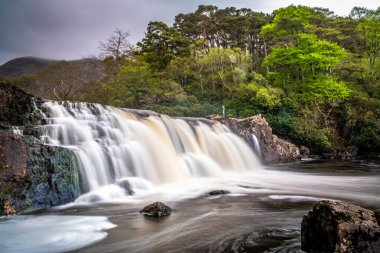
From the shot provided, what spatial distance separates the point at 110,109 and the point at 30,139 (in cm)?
502

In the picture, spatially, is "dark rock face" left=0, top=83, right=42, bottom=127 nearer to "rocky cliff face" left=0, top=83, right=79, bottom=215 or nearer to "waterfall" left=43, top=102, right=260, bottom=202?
"rocky cliff face" left=0, top=83, right=79, bottom=215

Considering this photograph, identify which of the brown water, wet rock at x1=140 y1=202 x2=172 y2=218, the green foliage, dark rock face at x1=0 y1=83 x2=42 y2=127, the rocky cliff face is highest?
the green foliage

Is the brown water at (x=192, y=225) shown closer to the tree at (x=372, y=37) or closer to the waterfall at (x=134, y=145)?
the waterfall at (x=134, y=145)

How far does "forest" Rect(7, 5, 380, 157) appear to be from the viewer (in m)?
22.5

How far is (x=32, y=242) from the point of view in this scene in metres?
4.94

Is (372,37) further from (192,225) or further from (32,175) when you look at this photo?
(32,175)

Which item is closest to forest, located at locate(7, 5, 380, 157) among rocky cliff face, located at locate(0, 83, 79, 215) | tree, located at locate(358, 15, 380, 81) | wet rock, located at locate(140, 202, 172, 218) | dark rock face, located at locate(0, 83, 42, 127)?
tree, located at locate(358, 15, 380, 81)

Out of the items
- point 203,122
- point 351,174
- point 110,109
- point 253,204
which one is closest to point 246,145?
point 203,122

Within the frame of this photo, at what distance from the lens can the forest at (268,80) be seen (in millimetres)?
22500

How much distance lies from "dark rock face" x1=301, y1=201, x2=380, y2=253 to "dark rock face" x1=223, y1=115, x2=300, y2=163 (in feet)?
47.2

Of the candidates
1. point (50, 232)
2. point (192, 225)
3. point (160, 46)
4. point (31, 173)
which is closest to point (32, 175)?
point (31, 173)

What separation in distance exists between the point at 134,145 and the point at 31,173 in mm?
4305

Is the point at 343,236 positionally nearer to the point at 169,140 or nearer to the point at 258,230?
the point at 258,230

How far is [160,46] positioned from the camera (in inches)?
1128
